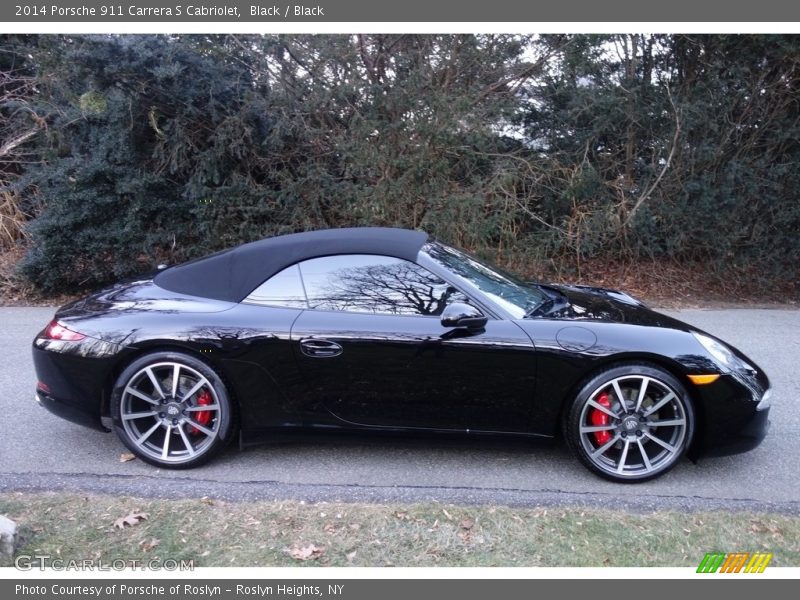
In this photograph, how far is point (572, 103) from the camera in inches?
353

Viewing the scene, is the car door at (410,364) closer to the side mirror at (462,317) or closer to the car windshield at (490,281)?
the side mirror at (462,317)

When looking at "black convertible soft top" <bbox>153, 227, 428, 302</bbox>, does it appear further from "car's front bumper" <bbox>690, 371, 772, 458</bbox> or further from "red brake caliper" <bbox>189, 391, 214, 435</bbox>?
"car's front bumper" <bbox>690, 371, 772, 458</bbox>

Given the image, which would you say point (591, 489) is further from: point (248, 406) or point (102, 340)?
point (102, 340)

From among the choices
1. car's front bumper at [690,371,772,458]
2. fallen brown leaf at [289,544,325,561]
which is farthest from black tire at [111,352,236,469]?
car's front bumper at [690,371,772,458]

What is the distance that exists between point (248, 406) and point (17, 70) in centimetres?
993

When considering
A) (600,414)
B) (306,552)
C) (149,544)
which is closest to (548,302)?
(600,414)

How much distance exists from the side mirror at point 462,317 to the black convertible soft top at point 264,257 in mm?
452

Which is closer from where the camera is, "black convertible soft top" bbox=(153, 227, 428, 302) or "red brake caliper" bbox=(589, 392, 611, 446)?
"red brake caliper" bbox=(589, 392, 611, 446)

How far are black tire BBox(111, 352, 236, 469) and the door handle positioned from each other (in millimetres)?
533

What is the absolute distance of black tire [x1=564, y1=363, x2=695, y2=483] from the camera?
11.1 ft

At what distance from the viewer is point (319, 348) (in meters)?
3.47

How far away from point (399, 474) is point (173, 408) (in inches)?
53.3

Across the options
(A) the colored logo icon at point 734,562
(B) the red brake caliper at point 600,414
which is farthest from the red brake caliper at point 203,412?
(A) the colored logo icon at point 734,562

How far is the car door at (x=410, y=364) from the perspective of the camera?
3416 mm
